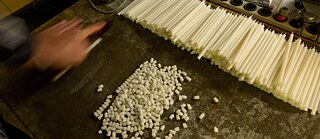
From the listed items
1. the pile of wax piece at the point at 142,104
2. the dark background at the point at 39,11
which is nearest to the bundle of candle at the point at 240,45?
the pile of wax piece at the point at 142,104

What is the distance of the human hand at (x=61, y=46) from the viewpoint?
1286mm

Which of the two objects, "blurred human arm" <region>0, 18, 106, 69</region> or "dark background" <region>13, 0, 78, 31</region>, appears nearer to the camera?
"blurred human arm" <region>0, 18, 106, 69</region>

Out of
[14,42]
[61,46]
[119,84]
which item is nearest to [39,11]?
[14,42]

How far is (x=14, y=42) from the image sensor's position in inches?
52.6

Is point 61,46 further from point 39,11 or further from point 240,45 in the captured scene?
point 39,11

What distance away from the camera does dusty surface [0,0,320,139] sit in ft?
3.93

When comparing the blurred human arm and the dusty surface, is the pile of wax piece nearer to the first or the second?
the dusty surface

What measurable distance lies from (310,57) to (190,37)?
620 mm

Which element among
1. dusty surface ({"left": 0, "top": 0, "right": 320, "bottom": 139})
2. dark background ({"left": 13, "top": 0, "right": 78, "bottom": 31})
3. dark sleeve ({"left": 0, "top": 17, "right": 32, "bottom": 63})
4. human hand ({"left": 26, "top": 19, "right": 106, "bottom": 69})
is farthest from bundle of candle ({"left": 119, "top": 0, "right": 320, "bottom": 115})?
dark background ({"left": 13, "top": 0, "right": 78, "bottom": 31})

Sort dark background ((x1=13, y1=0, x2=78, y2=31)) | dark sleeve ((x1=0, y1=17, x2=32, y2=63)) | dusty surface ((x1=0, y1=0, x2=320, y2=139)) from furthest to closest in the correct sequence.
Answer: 1. dark background ((x1=13, y1=0, x2=78, y2=31))
2. dark sleeve ((x1=0, y1=17, x2=32, y2=63))
3. dusty surface ((x1=0, y1=0, x2=320, y2=139))

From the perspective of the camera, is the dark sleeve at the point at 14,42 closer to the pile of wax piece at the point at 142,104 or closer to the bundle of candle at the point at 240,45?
the pile of wax piece at the point at 142,104

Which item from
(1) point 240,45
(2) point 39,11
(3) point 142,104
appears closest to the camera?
(3) point 142,104

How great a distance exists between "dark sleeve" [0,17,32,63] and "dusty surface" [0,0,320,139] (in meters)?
0.08

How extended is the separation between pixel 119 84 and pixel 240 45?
66cm
